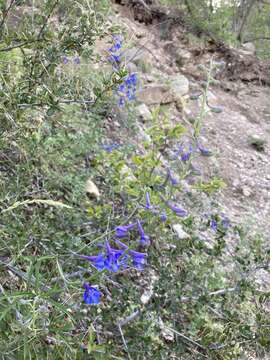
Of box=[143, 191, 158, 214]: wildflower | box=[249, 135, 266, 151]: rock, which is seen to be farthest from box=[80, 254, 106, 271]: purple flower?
box=[249, 135, 266, 151]: rock

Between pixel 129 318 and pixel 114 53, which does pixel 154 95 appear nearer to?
pixel 114 53

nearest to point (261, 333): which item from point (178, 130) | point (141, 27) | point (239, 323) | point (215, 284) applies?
point (239, 323)

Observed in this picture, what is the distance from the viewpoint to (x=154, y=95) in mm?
5141

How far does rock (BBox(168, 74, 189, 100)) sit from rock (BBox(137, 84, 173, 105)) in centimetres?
13

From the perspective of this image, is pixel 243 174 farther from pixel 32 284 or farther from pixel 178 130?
pixel 32 284

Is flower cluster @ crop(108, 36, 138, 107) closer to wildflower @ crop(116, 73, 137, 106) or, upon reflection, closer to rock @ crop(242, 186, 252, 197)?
wildflower @ crop(116, 73, 137, 106)

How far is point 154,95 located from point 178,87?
2.98 ft

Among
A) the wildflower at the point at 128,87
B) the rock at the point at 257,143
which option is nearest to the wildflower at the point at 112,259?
the wildflower at the point at 128,87

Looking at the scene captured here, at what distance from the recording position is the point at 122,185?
7.89ft

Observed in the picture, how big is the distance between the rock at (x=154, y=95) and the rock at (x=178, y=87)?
0.13 m

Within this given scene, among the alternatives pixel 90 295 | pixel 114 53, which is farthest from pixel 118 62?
pixel 90 295

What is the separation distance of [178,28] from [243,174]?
372cm

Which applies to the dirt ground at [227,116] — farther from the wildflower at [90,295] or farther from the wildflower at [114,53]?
the wildflower at [90,295]

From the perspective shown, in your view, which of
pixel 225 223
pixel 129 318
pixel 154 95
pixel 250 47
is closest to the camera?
pixel 129 318
